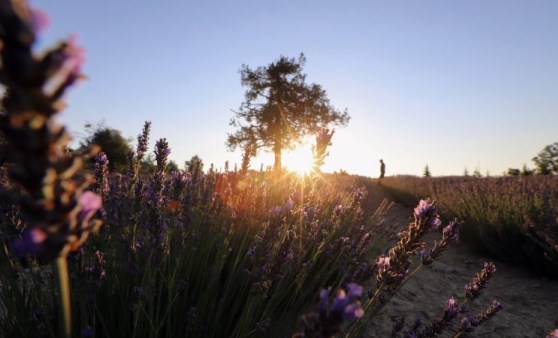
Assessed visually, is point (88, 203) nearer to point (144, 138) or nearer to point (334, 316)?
point (334, 316)

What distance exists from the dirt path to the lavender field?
0.02 m

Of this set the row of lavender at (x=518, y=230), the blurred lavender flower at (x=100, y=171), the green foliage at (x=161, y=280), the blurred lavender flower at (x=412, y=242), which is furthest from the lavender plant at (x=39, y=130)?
the row of lavender at (x=518, y=230)

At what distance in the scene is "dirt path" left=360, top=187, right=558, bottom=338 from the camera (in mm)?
3127

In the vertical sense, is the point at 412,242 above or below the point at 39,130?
below

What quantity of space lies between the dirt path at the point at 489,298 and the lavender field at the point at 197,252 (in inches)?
0.8

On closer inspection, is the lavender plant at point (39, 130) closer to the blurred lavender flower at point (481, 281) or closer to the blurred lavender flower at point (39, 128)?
the blurred lavender flower at point (39, 128)

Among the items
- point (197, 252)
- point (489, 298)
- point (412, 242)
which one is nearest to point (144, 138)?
point (197, 252)

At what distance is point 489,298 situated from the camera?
155 inches

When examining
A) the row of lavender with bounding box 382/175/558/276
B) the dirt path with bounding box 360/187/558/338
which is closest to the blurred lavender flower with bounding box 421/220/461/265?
the dirt path with bounding box 360/187/558/338

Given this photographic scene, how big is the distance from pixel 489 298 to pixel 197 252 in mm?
3000

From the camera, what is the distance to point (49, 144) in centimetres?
50

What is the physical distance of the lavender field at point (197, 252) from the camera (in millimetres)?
511

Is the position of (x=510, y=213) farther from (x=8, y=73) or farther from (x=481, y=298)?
(x=8, y=73)

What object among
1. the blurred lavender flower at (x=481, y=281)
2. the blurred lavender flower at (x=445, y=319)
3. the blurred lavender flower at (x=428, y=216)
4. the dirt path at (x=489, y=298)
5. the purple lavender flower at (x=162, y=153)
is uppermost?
the purple lavender flower at (x=162, y=153)
